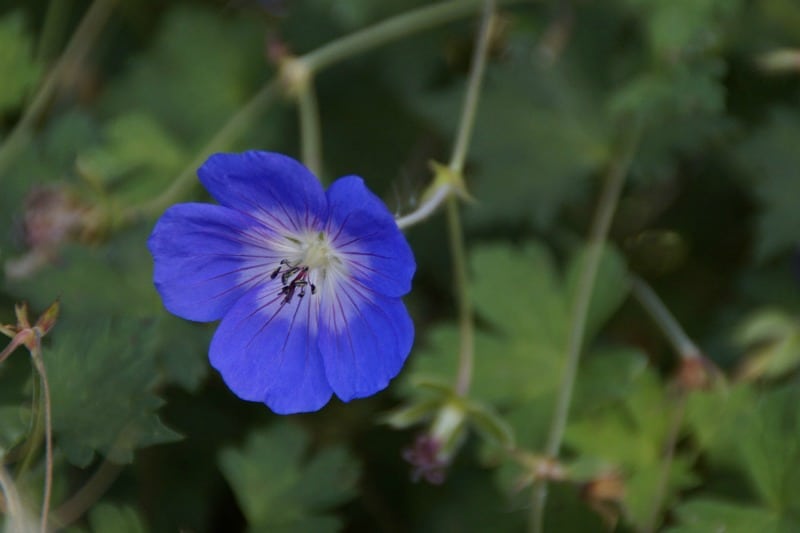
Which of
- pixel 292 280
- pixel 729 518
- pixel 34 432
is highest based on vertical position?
pixel 292 280

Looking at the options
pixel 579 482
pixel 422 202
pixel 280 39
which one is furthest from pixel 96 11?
pixel 579 482

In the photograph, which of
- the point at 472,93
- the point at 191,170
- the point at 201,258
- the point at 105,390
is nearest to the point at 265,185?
the point at 201,258

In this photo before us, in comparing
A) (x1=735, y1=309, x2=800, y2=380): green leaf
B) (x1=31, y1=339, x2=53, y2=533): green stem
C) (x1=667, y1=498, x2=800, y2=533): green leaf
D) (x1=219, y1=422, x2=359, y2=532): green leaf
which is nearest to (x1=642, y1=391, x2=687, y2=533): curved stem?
(x1=667, y1=498, x2=800, y2=533): green leaf

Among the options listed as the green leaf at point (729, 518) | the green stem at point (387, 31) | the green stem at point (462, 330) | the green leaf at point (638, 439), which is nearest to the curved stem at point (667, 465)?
the green leaf at point (638, 439)

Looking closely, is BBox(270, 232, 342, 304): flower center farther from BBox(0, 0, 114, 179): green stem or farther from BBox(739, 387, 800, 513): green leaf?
BBox(0, 0, 114, 179): green stem

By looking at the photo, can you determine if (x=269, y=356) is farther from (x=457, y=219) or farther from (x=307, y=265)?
(x=457, y=219)

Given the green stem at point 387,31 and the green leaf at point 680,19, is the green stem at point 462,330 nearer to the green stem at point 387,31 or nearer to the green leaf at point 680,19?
the green stem at point 387,31

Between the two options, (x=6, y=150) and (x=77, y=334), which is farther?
(x=6, y=150)

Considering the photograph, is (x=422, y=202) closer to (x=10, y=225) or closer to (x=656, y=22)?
(x=656, y=22)
